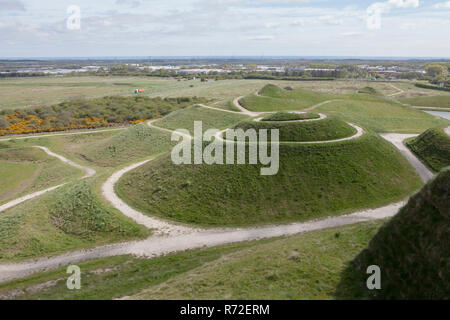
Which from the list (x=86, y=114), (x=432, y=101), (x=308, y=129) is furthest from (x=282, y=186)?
(x=432, y=101)

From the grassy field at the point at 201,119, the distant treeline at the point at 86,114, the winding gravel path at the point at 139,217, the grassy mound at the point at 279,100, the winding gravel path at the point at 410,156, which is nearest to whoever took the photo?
the winding gravel path at the point at 139,217

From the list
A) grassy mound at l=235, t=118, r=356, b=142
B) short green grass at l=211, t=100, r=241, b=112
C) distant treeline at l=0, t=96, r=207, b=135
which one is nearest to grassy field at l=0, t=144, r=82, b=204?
distant treeline at l=0, t=96, r=207, b=135

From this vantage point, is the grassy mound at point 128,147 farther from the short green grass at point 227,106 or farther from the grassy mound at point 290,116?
the grassy mound at point 290,116

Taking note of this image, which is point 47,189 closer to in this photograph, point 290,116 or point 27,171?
point 27,171

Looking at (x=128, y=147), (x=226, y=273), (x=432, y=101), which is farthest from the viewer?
(x=432, y=101)

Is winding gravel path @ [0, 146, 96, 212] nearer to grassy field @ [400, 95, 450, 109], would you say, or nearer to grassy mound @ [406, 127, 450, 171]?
grassy mound @ [406, 127, 450, 171]

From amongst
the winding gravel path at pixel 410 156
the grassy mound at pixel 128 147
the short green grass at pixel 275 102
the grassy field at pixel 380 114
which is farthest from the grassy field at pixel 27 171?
the grassy field at pixel 380 114
